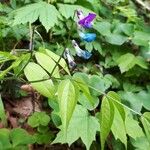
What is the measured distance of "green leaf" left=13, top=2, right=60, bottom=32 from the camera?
2.16 metres

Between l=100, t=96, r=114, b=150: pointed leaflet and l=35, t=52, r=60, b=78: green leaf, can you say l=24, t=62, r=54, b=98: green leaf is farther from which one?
l=100, t=96, r=114, b=150: pointed leaflet

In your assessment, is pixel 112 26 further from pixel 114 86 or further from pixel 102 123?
pixel 102 123

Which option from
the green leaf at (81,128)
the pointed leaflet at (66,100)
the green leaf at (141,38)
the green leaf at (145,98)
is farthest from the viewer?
the green leaf at (141,38)

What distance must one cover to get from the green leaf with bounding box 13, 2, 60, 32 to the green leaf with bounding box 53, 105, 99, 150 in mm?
568

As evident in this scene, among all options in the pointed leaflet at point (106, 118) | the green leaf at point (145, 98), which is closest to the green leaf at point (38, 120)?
the green leaf at point (145, 98)

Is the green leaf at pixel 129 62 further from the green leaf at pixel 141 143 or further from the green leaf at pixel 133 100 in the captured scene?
the green leaf at pixel 141 143

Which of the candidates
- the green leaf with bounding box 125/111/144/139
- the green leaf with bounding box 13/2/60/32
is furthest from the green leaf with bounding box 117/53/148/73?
the green leaf with bounding box 125/111/144/139

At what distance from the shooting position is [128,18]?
118 inches

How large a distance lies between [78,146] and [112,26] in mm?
990

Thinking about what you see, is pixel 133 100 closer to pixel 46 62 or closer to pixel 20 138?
pixel 20 138

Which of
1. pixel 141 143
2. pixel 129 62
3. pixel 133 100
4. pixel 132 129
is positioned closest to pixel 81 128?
pixel 132 129

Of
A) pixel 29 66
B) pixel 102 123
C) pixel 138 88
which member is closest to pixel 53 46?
pixel 138 88

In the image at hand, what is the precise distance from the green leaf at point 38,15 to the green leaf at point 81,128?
0.57 meters

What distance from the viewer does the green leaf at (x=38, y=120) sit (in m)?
2.02
